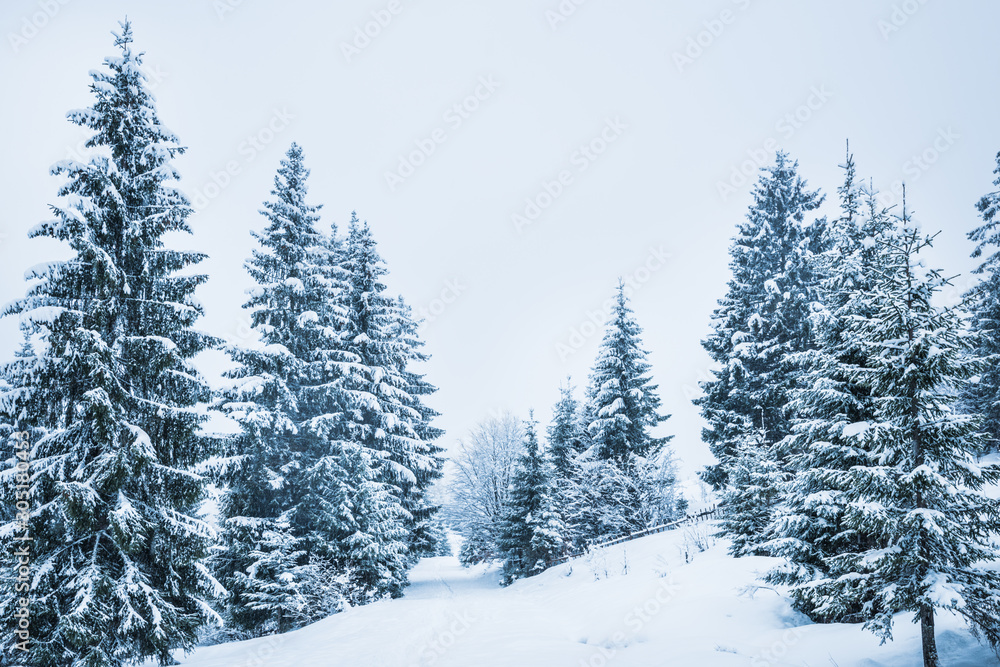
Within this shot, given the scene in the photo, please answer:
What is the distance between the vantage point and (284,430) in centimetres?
1642

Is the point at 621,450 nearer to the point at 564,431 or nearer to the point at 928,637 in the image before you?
the point at 564,431

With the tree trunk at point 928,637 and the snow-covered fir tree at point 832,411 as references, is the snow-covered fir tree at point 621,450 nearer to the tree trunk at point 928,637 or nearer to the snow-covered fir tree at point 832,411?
the snow-covered fir tree at point 832,411

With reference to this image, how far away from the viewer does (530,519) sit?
25656mm

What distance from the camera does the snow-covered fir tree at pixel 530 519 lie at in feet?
83.7

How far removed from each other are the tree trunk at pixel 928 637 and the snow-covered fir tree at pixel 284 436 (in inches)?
567

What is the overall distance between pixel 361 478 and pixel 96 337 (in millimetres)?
10802

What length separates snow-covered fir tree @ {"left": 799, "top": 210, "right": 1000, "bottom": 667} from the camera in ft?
19.8

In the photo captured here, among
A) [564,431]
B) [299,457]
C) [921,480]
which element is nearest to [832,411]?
[921,480]

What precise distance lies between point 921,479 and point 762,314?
659 inches

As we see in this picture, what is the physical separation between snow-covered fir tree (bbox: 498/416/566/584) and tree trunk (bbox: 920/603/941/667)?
20259mm

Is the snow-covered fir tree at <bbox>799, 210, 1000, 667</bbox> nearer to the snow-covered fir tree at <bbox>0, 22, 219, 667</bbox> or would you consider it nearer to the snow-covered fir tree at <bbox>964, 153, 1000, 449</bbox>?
the snow-covered fir tree at <bbox>0, 22, 219, 667</bbox>

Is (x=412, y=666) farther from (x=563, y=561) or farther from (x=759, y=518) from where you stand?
(x=563, y=561)

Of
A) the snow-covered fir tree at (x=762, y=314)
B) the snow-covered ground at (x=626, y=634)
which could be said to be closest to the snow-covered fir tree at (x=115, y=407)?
the snow-covered ground at (x=626, y=634)

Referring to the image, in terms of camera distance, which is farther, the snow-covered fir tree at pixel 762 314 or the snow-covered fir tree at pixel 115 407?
the snow-covered fir tree at pixel 762 314
